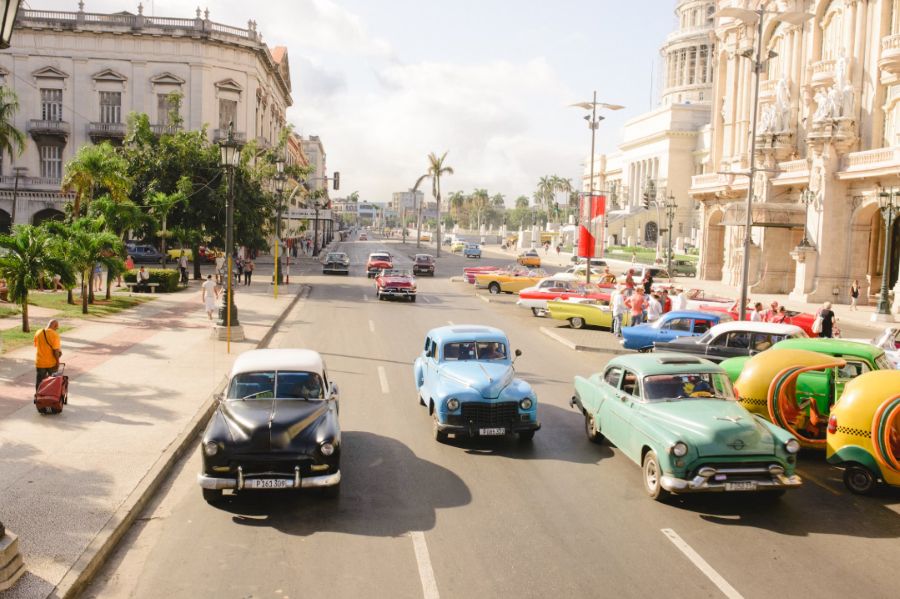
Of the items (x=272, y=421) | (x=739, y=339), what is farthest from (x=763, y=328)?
(x=272, y=421)

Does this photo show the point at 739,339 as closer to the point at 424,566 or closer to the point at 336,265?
the point at 424,566

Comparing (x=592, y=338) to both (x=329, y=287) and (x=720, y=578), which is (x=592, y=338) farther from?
(x=329, y=287)

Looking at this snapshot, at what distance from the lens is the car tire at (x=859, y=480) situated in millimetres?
10328

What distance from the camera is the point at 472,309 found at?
3428 cm

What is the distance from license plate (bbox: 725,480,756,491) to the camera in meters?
9.37

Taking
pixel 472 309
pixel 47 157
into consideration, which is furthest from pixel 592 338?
pixel 47 157

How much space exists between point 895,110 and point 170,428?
41.9m

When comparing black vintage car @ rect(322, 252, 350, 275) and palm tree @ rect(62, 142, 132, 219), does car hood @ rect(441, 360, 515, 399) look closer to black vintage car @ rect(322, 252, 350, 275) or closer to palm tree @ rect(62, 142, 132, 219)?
palm tree @ rect(62, 142, 132, 219)

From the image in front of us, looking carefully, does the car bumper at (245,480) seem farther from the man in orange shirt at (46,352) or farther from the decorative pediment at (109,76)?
the decorative pediment at (109,76)

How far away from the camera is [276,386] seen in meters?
10.7

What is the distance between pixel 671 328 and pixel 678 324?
215 millimetres

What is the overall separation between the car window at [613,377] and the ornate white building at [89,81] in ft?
181

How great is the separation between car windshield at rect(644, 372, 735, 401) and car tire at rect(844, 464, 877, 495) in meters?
1.79

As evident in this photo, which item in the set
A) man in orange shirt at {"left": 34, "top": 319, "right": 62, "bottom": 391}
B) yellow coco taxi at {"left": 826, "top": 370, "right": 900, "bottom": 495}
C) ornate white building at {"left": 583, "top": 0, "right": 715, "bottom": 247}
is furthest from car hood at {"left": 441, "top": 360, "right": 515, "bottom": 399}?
ornate white building at {"left": 583, "top": 0, "right": 715, "bottom": 247}
